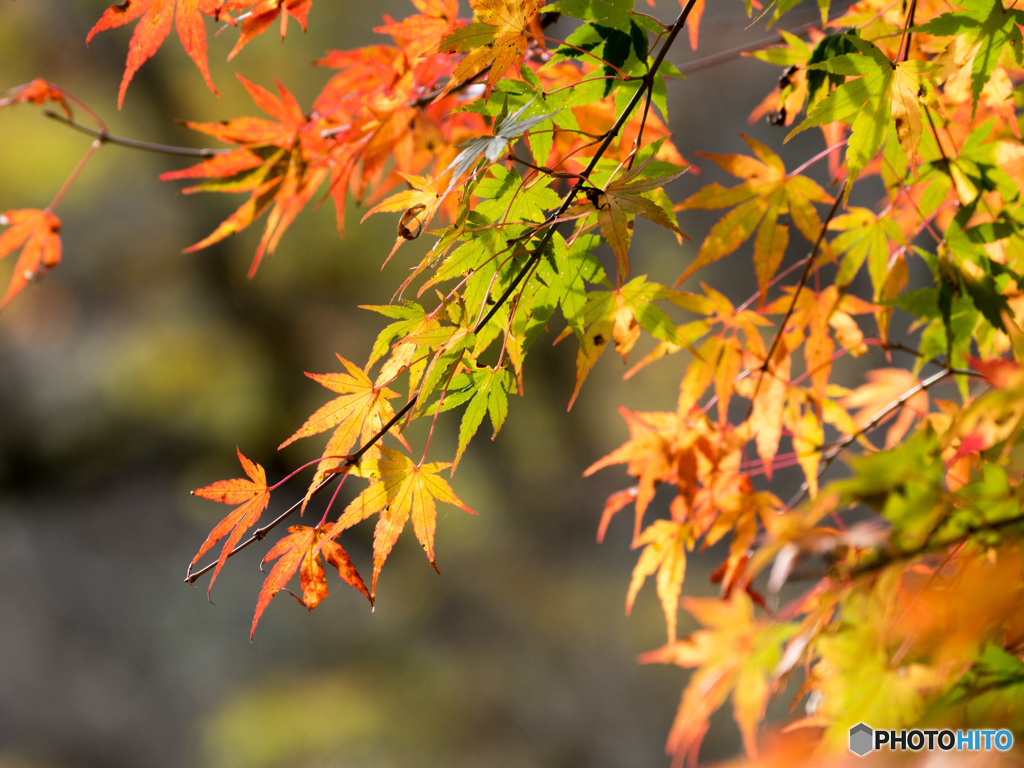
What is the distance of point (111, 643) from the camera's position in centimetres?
295

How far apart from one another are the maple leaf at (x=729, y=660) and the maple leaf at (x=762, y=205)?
0.32m

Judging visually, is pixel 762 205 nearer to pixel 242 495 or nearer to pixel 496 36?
pixel 496 36

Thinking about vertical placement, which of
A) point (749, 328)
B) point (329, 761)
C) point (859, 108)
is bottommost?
point (329, 761)

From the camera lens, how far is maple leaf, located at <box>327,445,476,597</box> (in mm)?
513

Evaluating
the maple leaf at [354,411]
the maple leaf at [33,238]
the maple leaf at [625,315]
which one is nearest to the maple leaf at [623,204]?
the maple leaf at [625,315]

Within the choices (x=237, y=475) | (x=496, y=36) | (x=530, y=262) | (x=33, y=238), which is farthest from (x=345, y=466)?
(x=237, y=475)

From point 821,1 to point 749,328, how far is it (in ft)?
1.05

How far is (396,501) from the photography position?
1.75ft

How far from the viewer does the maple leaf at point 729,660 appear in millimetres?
517

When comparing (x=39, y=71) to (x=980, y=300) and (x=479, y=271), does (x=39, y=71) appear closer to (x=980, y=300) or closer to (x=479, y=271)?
(x=479, y=271)

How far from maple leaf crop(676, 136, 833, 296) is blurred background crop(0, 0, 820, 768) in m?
2.27

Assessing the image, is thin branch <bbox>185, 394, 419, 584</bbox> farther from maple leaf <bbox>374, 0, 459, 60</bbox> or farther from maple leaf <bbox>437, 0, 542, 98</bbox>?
maple leaf <bbox>374, 0, 459, 60</bbox>

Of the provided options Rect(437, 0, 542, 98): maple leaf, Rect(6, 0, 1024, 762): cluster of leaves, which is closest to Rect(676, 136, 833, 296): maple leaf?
Rect(6, 0, 1024, 762): cluster of leaves

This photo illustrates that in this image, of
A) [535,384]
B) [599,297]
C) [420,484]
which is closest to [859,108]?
[599,297]
